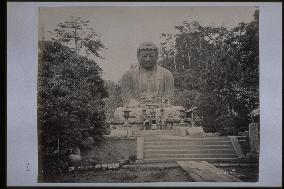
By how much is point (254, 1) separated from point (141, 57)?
507 millimetres

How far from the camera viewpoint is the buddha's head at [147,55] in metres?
1.93

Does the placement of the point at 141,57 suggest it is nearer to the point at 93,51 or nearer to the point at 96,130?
the point at 93,51

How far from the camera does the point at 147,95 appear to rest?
6.39 ft

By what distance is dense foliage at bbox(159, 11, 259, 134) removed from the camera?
1932 mm

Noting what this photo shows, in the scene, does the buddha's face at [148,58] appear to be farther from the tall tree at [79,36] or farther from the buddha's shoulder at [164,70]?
the tall tree at [79,36]

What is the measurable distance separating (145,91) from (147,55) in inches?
5.8

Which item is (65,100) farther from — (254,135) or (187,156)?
(254,135)

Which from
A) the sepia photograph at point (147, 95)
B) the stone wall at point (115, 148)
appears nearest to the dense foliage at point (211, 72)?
Result: the sepia photograph at point (147, 95)

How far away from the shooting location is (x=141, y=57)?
76.4 inches

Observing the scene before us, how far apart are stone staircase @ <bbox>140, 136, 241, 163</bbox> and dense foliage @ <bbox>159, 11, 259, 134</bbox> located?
6cm

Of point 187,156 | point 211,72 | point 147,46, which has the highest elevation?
point 147,46

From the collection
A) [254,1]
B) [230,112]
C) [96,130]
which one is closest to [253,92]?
[230,112]

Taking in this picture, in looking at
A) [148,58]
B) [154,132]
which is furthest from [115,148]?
[148,58]

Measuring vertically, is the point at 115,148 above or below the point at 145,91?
below
